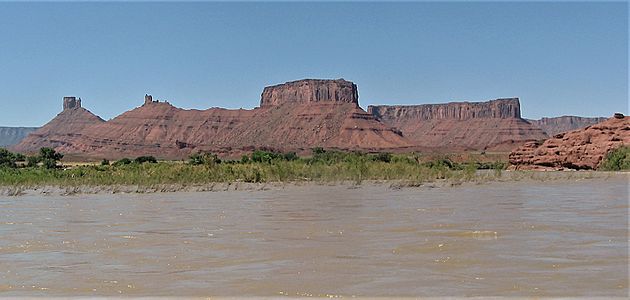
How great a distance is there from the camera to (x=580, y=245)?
11859 mm

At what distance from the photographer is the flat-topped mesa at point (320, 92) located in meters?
178

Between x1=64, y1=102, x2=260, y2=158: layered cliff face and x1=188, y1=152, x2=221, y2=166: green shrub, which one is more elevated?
x1=64, y1=102, x2=260, y2=158: layered cliff face

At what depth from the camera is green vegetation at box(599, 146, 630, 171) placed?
5481 centimetres

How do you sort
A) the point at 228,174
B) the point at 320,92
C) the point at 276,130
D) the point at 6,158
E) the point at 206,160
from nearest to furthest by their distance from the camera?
the point at 228,174 < the point at 206,160 < the point at 6,158 < the point at 276,130 < the point at 320,92

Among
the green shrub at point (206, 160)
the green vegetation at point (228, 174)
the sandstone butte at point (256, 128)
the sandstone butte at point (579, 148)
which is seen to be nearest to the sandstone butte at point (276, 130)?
the sandstone butte at point (256, 128)

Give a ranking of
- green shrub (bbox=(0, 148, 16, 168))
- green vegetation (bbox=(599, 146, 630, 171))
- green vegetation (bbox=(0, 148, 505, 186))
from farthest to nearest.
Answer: green shrub (bbox=(0, 148, 16, 168)) → green vegetation (bbox=(599, 146, 630, 171)) → green vegetation (bbox=(0, 148, 505, 186))

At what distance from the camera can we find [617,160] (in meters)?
55.9

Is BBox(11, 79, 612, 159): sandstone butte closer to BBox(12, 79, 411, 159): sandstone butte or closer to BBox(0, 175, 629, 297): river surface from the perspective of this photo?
BBox(12, 79, 411, 159): sandstone butte

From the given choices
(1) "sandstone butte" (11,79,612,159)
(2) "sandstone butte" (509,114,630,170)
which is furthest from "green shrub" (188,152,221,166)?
(1) "sandstone butte" (11,79,612,159)

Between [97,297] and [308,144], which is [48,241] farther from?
[308,144]

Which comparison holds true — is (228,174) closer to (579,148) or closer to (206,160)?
(206,160)

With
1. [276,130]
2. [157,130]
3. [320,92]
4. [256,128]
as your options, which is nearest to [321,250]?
[276,130]

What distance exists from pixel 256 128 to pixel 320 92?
23616 mm

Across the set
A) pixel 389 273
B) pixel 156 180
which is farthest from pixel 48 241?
pixel 156 180
